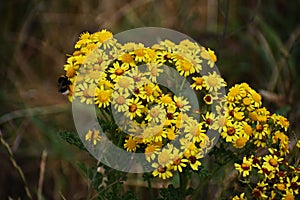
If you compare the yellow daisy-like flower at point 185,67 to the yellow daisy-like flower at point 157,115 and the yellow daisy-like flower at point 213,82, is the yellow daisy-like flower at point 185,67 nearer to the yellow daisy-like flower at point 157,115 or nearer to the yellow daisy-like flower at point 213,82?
the yellow daisy-like flower at point 213,82

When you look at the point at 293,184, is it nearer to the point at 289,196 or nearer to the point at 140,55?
the point at 289,196

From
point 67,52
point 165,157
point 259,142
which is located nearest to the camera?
point 165,157

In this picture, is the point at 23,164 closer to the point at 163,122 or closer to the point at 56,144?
the point at 56,144

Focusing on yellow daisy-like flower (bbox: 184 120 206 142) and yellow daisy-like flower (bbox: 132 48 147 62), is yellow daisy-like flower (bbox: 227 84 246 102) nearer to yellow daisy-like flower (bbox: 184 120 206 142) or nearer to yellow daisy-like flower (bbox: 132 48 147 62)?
yellow daisy-like flower (bbox: 184 120 206 142)

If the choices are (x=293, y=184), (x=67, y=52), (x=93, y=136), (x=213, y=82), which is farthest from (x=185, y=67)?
(x=67, y=52)

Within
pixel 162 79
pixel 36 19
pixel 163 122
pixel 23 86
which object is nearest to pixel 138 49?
pixel 162 79

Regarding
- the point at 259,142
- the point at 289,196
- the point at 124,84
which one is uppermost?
the point at 124,84
